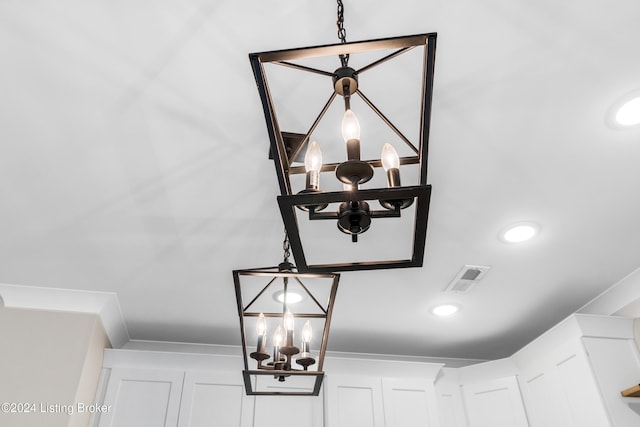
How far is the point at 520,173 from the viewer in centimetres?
197

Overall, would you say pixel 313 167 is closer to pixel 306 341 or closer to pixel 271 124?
pixel 271 124

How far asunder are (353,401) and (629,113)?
2316 millimetres

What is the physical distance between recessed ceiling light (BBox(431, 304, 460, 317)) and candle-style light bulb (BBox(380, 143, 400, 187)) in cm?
219

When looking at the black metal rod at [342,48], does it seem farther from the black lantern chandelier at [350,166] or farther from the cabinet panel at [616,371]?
the cabinet panel at [616,371]

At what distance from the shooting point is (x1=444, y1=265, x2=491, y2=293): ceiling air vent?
2584 millimetres

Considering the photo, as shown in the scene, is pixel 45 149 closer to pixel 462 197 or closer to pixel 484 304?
pixel 462 197

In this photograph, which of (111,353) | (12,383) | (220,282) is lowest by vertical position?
(12,383)

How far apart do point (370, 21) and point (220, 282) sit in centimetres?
171

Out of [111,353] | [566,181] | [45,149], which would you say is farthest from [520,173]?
[111,353]

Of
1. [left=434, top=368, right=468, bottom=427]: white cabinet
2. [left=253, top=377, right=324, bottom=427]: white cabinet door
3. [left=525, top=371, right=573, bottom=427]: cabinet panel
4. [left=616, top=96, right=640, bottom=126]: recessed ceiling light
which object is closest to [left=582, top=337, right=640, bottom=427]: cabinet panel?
[left=525, top=371, right=573, bottom=427]: cabinet panel

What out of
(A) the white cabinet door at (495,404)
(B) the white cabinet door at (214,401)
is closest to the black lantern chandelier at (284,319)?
(B) the white cabinet door at (214,401)

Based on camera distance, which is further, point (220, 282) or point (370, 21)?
point (220, 282)

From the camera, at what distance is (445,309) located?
118 inches

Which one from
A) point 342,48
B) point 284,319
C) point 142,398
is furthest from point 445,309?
point 342,48
